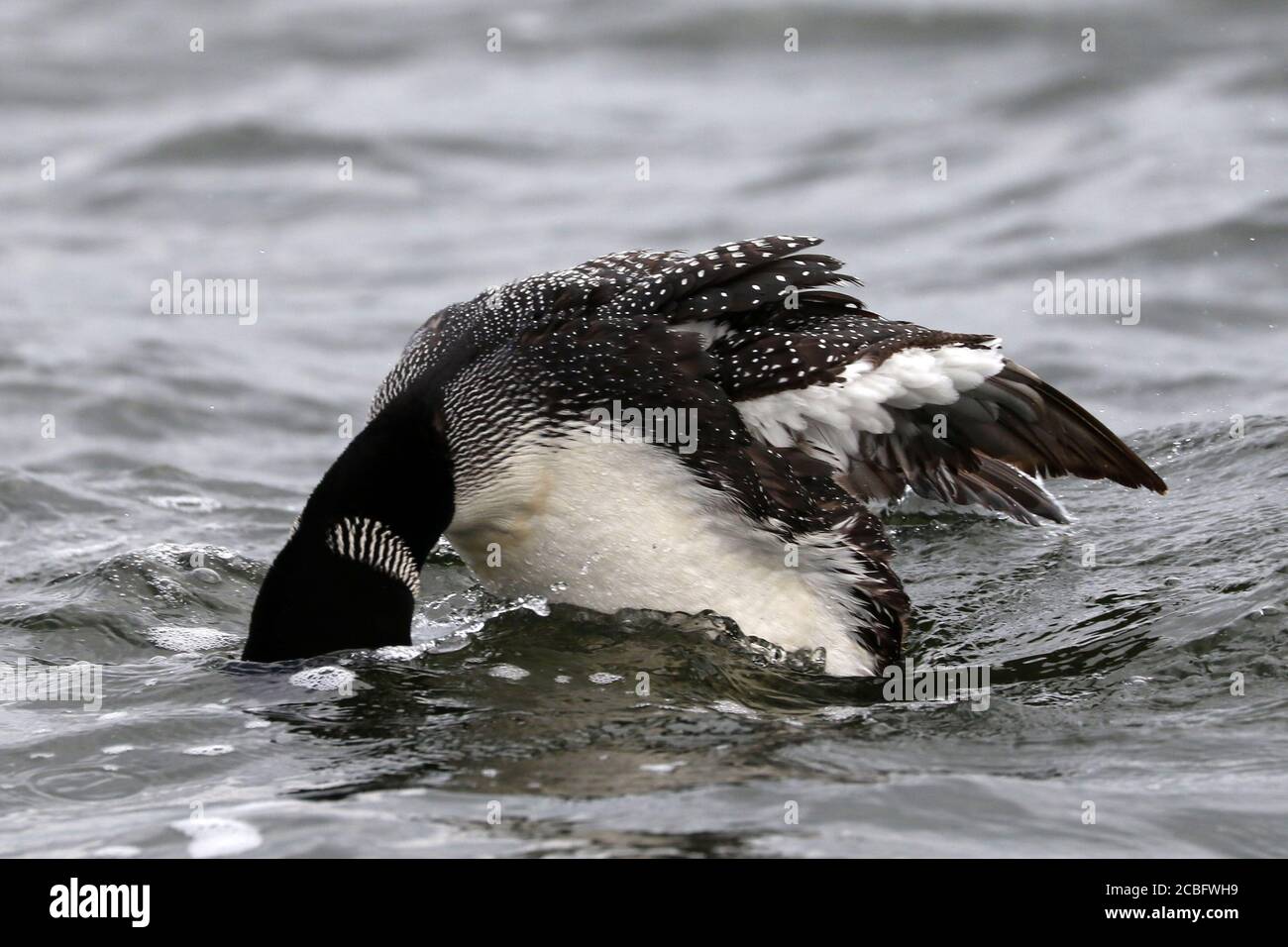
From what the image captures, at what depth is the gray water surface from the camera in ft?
17.3

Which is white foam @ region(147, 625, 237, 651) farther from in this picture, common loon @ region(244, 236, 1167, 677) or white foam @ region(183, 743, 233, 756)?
white foam @ region(183, 743, 233, 756)

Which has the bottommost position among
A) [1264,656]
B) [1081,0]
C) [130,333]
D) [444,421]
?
[1264,656]

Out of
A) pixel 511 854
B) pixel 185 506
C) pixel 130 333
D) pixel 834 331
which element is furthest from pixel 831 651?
pixel 130 333

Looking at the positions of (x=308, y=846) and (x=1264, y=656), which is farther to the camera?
(x=1264, y=656)

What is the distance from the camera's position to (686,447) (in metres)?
6.34

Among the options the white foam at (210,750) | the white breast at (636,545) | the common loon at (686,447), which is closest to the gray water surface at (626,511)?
the white foam at (210,750)

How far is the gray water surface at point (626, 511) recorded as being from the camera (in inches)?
207

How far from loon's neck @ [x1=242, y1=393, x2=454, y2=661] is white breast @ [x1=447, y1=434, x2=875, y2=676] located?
0.22 meters

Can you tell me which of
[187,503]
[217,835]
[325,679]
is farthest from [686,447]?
[187,503]

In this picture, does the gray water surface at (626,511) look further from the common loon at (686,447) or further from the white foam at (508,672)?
the common loon at (686,447)

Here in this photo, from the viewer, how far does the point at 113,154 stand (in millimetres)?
16453

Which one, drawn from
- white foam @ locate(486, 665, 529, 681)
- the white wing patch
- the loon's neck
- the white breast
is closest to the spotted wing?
the white wing patch
